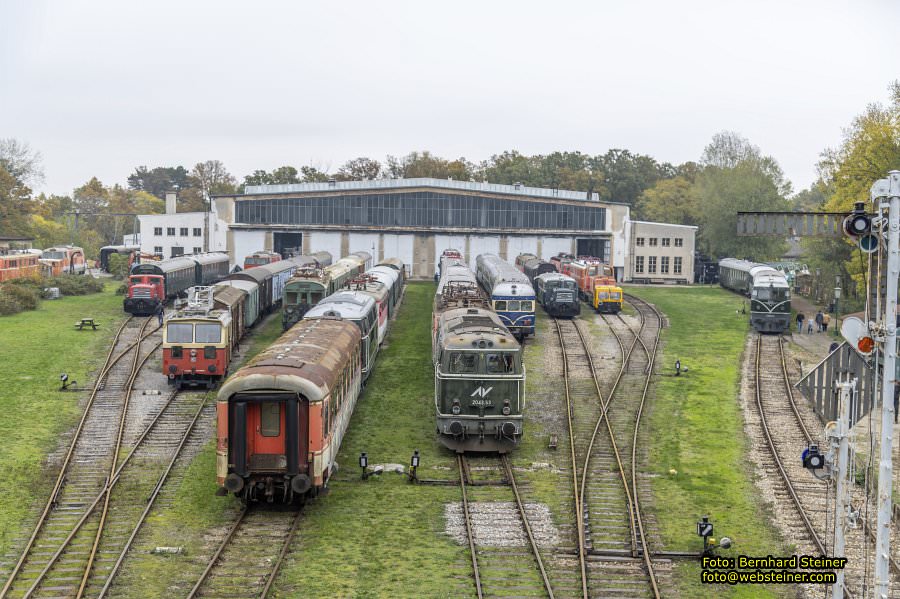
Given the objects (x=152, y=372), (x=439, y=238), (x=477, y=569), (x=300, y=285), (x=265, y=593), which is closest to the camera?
(x=265, y=593)

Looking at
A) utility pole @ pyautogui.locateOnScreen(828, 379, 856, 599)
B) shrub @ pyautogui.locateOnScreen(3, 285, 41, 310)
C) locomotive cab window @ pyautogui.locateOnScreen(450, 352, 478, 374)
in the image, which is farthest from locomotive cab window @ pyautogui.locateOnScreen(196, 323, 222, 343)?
shrub @ pyautogui.locateOnScreen(3, 285, 41, 310)

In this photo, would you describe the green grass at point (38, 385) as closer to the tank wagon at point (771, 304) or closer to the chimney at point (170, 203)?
the tank wagon at point (771, 304)

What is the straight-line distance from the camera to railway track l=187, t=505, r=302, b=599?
58.6 feet

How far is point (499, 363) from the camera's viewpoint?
26.8m

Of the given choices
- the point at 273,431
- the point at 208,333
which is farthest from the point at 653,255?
the point at 273,431

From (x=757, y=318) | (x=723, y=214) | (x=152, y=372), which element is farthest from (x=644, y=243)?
(x=152, y=372)

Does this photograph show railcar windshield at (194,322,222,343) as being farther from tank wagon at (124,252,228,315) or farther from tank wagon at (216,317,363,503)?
tank wagon at (124,252,228,315)

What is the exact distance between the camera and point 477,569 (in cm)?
1911

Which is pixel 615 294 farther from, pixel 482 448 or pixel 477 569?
pixel 477 569

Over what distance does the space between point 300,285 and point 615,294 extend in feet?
71.6

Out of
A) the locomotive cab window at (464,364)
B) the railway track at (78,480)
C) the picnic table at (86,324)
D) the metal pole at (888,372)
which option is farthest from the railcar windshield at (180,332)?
the metal pole at (888,372)

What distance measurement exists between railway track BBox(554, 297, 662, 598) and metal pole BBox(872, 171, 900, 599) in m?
4.69

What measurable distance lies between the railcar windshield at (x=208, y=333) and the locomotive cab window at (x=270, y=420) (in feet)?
44.4

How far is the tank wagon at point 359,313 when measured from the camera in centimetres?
3184
